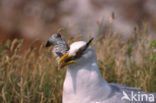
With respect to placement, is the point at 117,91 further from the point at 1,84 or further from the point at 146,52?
the point at 146,52

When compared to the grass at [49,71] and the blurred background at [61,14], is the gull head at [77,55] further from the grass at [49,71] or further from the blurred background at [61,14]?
the blurred background at [61,14]

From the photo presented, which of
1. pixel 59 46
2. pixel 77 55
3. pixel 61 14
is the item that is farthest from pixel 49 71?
pixel 61 14

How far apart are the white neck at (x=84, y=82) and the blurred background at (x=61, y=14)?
2.81m

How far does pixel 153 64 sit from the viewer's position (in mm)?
3314

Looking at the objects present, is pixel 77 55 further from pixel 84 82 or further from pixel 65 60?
pixel 84 82

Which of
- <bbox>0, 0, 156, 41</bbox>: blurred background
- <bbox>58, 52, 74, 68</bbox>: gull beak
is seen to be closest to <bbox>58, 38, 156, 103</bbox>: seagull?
<bbox>58, 52, 74, 68</bbox>: gull beak

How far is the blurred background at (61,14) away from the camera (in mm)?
4883

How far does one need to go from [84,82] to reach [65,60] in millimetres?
220

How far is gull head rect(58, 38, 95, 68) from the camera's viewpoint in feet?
6.43

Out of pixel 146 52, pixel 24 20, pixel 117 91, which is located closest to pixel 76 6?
pixel 24 20

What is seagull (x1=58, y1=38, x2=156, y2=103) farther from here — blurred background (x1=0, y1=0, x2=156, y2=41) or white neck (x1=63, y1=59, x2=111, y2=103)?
blurred background (x1=0, y1=0, x2=156, y2=41)

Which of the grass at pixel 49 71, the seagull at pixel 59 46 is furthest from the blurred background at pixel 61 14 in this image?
the seagull at pixel 59 46

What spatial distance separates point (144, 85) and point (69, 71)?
1162mm

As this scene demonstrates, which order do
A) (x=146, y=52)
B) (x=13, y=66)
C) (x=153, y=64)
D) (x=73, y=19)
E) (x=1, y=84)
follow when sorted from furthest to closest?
(x=73, y=19) → (x=146, y=52) → (x=153, y=64) → (x=13, y=66) → (x=1, y=84)
